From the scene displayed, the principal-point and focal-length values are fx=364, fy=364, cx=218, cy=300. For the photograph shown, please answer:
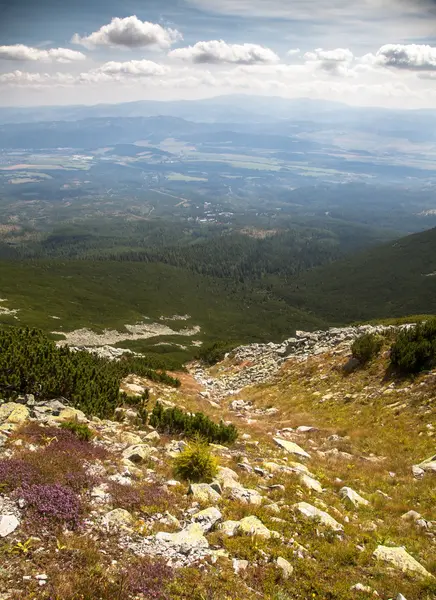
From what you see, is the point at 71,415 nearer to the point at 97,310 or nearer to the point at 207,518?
the point at 207,518

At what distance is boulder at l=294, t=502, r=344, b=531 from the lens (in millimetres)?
9414

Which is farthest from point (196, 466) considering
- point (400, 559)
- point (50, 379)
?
point (50, 379)

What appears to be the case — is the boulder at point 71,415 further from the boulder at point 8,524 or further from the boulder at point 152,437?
the boulder at point 8,524

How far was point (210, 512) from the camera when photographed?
8766 millimetres

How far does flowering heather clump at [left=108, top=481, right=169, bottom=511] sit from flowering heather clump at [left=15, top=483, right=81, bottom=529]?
973 millimetres

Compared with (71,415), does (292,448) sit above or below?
below

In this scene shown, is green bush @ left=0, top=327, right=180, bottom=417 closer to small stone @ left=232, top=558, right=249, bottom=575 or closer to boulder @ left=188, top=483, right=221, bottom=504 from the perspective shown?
boulder @ left=188, top=483, right=221, bottom=504

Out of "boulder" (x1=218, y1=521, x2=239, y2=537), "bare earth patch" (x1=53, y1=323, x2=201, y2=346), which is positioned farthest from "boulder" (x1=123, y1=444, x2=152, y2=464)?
"bare earth patch" (x1=53, y1=323, x2=201, y2=346)

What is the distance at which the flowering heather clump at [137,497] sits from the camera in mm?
8625

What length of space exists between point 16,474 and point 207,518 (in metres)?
4.58

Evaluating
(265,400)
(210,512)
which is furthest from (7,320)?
(210,512)

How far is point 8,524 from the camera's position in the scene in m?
6.98

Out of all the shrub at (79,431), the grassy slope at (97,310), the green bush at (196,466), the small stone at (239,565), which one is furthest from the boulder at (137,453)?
the grassy slope at (97,310)

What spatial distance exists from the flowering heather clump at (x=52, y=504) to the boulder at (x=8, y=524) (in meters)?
0.35
